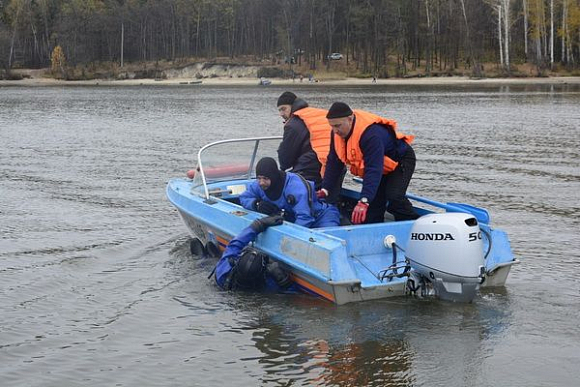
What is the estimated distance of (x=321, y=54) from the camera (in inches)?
3295

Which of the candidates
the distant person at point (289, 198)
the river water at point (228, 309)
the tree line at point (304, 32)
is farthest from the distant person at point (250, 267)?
the tree line at point (304, 32)

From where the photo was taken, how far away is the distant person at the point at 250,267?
24.2 ft

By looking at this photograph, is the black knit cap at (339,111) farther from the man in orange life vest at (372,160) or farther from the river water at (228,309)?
the river water at (228,309)

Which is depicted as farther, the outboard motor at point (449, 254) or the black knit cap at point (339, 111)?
the black knit cap at point (339, 111)

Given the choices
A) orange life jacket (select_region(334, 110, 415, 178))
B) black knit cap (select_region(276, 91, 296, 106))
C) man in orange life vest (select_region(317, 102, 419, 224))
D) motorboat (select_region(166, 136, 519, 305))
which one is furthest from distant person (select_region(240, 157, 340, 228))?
black knit cap (select_region(276, 91, 296, 106))

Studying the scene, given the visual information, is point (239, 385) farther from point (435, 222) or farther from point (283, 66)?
point (283, 66)

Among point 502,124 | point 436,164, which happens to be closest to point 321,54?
point 502,124

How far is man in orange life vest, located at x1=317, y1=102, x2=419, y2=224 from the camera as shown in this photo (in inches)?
291

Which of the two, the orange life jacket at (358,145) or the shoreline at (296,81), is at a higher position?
the shoreline at (296,81)

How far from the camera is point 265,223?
7.48 metres

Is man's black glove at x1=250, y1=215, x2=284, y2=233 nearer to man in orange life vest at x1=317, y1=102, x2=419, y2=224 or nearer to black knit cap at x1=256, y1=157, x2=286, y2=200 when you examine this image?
black knit cap at x1=256, y1=157, x2=286, y2=200

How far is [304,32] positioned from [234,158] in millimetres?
74776

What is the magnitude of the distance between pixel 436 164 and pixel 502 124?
Answer: 393 inches

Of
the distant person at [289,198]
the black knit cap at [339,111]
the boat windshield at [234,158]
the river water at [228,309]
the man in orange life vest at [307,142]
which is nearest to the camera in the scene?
the river water at [228,309]
